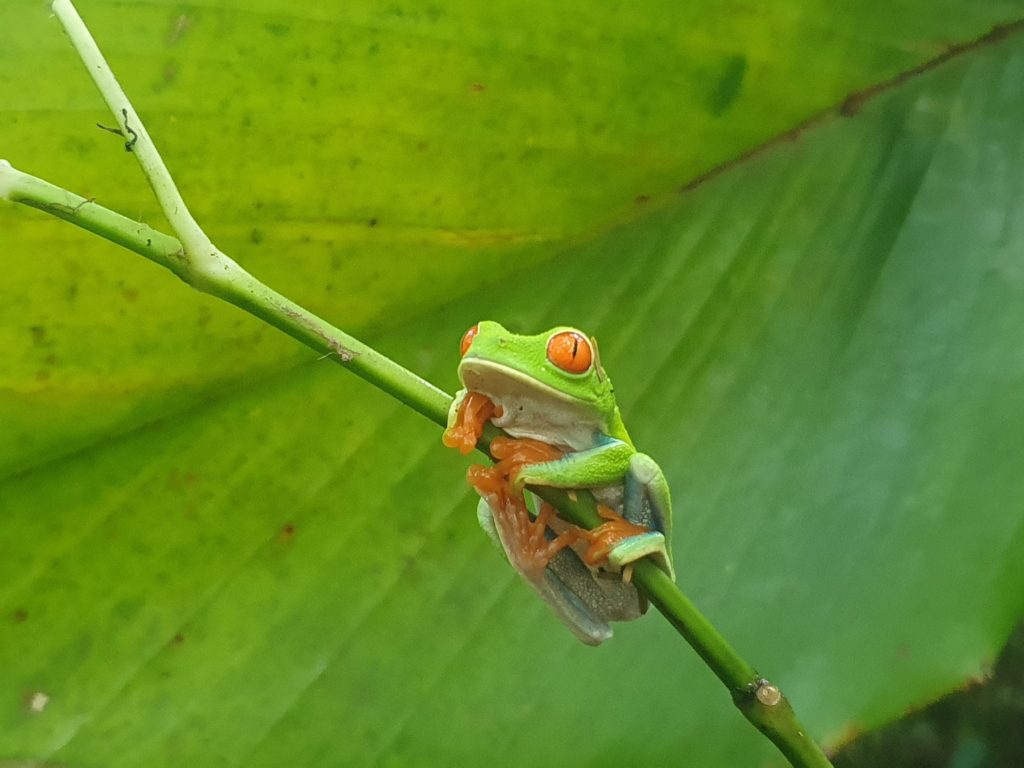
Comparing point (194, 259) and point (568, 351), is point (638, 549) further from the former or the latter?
point (194, 259)

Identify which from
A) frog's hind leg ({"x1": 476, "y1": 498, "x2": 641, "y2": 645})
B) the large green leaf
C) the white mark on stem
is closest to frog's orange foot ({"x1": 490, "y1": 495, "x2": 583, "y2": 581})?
frog's hind leg ({"x1": 476, "y1": 498, "x2": 641, "y2": 645})

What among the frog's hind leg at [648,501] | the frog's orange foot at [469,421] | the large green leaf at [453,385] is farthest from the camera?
the large green leaf at [453,385]

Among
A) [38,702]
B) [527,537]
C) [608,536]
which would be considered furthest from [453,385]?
[38,702]

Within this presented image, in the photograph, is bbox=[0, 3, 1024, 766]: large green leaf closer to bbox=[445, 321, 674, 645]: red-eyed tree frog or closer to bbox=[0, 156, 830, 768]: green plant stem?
bbox=[445, 321, 674, 645]: red-eyed tree frog

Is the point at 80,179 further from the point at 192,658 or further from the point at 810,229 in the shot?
the point at 810,229

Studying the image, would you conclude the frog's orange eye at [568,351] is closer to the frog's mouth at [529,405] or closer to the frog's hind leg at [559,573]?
the frog's mouth at [529,405]

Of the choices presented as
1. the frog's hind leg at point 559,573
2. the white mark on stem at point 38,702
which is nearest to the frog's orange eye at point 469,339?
the frog's hind leg at point 559,573
